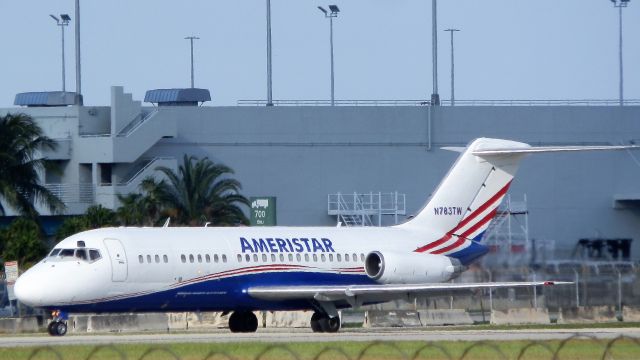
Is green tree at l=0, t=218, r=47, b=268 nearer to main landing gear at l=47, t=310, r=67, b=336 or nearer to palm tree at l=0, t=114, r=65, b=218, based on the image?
palm tree at l=0, t=114, r=65, b=218

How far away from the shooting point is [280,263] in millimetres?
44500

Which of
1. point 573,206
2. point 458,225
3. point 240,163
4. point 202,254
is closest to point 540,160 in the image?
point 573,206

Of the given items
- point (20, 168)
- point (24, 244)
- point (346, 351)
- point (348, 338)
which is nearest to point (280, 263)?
point (348, 338)

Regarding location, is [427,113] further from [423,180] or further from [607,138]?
[607,138]

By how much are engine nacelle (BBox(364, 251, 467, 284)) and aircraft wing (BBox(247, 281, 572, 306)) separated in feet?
2.97

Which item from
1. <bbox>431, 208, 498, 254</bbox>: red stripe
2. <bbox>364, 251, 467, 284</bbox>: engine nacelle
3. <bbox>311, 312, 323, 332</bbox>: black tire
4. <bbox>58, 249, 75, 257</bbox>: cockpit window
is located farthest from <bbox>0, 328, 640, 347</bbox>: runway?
<bbox>431, 208, 498, 254</bbox>: red stripe

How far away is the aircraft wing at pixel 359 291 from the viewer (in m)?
43.2

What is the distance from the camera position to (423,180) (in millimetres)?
88125

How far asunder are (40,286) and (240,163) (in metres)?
46.1

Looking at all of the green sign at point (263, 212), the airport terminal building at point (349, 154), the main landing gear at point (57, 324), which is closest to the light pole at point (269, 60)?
the airport terminal building at point (349, 154)

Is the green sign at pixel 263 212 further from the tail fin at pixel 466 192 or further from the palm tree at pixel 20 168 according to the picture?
the tail fin at pixel 466 192

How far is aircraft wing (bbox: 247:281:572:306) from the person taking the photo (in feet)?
142

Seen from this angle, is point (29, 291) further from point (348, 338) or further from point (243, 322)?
point (348, 338)

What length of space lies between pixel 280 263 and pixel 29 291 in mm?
7973
